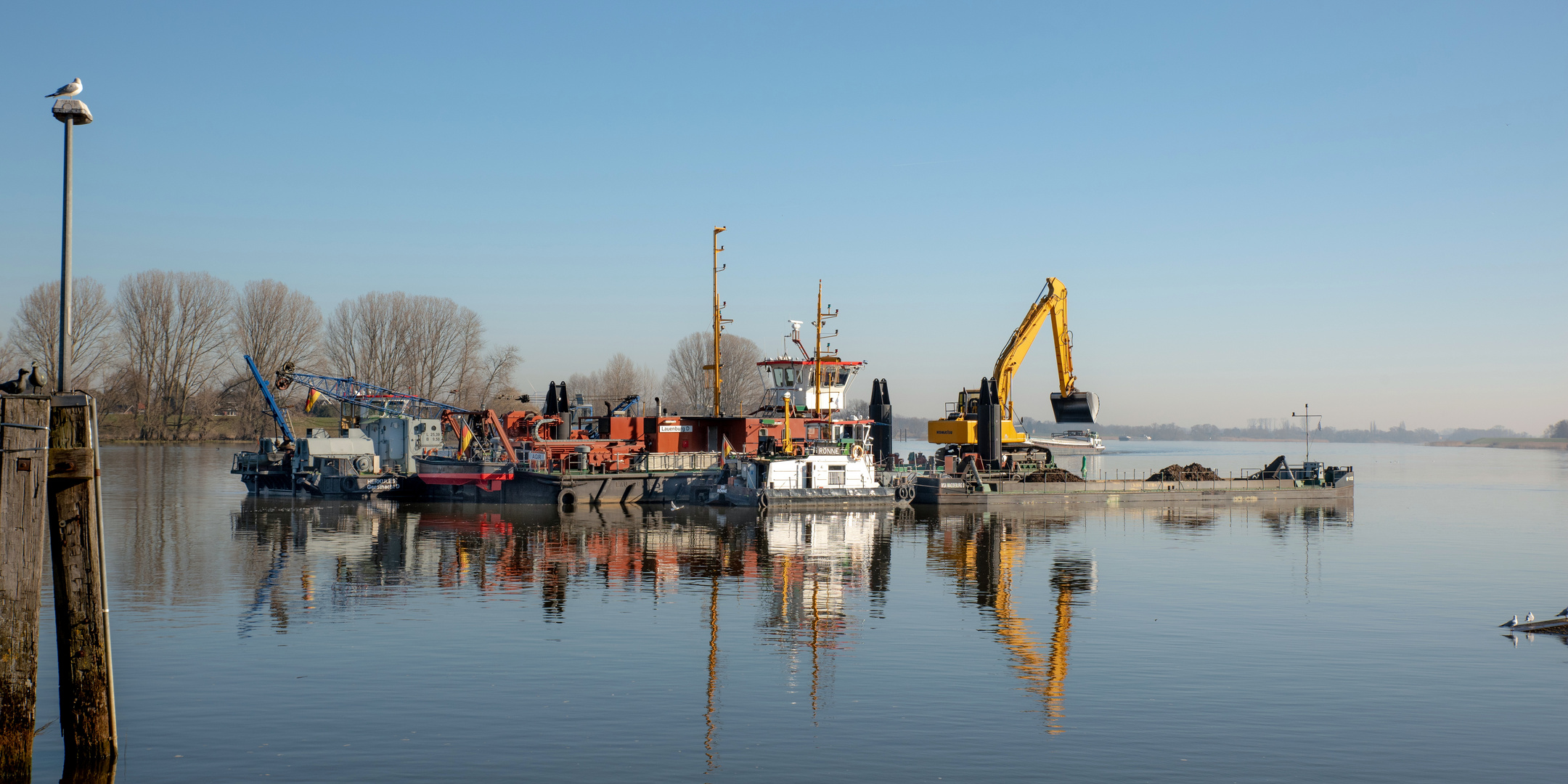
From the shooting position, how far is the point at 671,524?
4594 centimetres

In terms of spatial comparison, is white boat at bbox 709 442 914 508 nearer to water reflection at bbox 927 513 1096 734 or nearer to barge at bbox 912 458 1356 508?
barge at bbox 912 458 1356 508

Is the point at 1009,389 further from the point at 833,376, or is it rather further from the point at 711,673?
the point at 711,673

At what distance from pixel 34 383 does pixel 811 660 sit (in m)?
12.9

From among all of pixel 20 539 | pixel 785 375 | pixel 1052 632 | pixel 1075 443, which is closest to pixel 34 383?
pixel 20 539

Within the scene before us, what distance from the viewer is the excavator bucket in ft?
212

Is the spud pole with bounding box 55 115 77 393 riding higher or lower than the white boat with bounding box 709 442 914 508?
higher

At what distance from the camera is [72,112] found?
12984 millimetres

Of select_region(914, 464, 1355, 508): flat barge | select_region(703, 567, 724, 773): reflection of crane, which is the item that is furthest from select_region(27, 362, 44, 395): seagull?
select_region(914, 464, 1355, 508): flat barge

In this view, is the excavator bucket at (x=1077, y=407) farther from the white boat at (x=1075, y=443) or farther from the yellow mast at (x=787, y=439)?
the white boat at (x=1075, y=443)

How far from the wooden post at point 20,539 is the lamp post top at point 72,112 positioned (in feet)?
11.5

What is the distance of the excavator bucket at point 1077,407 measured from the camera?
64688 millimetres

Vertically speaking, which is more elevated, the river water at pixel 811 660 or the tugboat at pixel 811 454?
the tugboat at pixel 811 454

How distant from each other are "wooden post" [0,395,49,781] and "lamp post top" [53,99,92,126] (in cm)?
352

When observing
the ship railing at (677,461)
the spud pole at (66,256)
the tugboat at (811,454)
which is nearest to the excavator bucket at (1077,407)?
the tugboat at (811,454)
